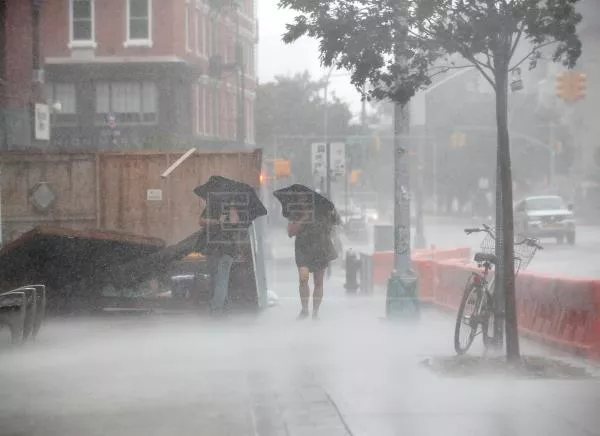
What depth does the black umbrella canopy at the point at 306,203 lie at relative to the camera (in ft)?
53.2

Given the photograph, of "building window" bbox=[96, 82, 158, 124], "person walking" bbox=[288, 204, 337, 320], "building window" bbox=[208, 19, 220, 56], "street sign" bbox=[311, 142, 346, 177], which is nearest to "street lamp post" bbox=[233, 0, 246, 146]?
"building window" bbox=[208, 19, 220, 56]

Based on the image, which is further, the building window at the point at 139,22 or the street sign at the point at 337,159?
the building window at the point at 139,22

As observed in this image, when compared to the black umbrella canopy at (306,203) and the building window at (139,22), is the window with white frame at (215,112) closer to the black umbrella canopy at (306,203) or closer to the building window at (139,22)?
the building window at (139,22)

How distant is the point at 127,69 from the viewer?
133 ft

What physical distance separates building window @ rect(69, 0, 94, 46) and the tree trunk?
3020 cm

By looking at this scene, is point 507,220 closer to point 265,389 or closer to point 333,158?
point 265,389

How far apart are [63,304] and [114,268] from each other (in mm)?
972

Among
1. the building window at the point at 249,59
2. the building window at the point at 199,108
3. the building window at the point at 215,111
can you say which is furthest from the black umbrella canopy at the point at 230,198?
the building window at the point at 249,59

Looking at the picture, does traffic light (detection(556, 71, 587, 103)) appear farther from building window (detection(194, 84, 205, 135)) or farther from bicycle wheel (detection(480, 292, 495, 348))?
building window (detection(194, 84, 205, 135))

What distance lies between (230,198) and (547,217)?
82.4ft

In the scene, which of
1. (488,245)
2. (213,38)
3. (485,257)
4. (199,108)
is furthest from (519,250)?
(213,38)

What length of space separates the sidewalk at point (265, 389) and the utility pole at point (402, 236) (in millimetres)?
1579

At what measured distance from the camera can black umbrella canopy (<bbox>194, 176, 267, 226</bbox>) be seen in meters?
16.3

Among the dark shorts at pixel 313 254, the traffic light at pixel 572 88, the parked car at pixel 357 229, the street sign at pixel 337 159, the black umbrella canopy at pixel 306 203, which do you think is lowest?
the parked car at pixel 357 229
